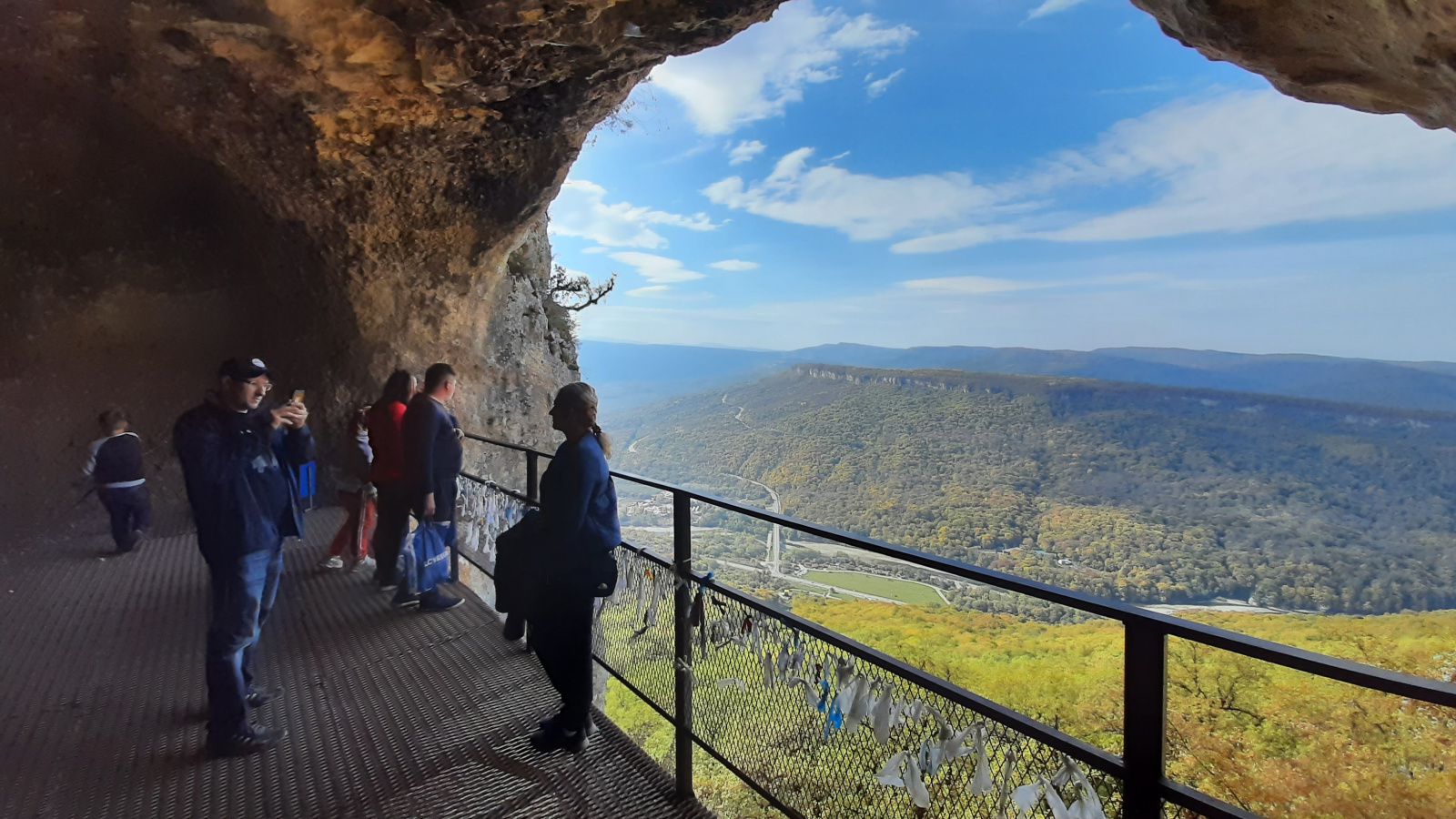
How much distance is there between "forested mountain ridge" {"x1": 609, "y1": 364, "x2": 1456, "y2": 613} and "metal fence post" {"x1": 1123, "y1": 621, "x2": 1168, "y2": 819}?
2363 centimetres

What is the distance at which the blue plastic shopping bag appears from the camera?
11.2ft

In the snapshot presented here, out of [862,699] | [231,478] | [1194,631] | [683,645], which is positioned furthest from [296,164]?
[1194,631]

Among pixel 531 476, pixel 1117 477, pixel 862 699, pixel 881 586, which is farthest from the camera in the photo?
pixel 1117 477

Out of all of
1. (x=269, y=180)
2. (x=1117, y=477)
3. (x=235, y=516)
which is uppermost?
(x=269, y=180)

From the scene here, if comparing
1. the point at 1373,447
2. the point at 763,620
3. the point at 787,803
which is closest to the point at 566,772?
the point at 787,803

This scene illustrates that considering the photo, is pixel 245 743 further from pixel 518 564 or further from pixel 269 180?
pixel 269 180

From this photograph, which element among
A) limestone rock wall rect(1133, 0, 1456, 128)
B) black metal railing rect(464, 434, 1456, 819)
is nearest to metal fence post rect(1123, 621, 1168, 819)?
black metal railing rect(464, 434, 1456, 819)

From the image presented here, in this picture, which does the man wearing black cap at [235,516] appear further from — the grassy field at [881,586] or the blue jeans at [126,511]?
the grassy field at [881,586]

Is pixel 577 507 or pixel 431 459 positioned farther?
pixel 431 459

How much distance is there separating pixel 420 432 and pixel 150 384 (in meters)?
3.77

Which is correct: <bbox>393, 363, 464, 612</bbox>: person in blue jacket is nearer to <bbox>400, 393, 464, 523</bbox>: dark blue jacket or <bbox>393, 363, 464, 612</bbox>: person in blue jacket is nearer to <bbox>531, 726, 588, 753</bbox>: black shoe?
<bbox>400, 393, 464, 523</bbox>: dark blue jacket

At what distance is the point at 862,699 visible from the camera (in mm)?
1487

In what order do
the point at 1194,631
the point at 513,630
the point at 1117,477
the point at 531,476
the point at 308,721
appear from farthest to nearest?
the point at 1117,477
the point at 531,476
the point at 513,630
the point at 308,721
the point at 1194,631

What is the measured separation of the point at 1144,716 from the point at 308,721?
2.87m
